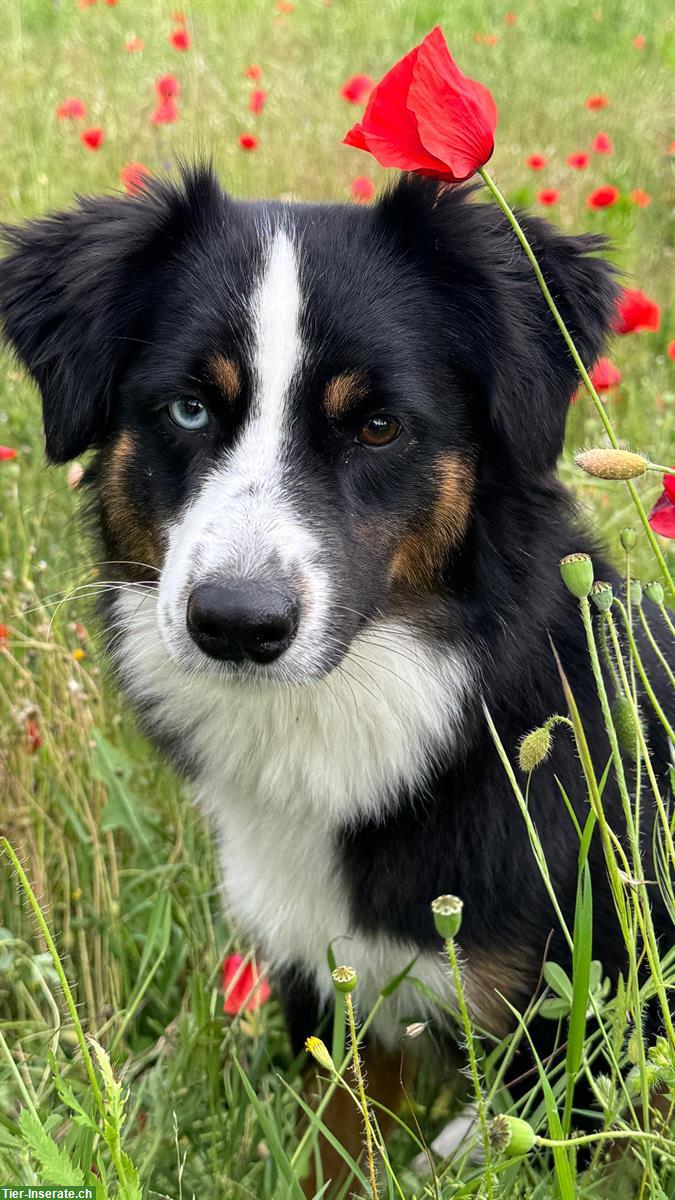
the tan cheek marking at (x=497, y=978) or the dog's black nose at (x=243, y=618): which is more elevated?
the dog's black nose at (x=243, y=618)

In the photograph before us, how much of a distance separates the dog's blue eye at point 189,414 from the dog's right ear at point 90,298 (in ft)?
0.63

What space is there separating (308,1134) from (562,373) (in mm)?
1304

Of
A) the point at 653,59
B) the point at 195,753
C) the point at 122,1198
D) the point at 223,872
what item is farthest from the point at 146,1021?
the point at 653,59

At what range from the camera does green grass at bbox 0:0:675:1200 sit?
1734 millimetres

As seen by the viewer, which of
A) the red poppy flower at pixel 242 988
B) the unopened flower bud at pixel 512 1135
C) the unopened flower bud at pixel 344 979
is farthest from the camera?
the red poppy flower at pixel 242 988

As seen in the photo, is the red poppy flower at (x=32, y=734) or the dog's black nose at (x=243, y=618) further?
the red poppy flower at (x=32, y=734)

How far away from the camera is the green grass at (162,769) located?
68.3 inches

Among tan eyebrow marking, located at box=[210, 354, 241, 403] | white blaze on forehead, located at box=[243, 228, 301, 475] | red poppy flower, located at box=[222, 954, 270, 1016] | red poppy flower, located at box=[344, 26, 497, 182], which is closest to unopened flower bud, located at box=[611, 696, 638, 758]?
red poppy flower, located at box=[344, 26, 497, 182]

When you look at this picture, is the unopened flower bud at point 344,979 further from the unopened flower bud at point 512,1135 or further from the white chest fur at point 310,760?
the white chest fur at point 310,760

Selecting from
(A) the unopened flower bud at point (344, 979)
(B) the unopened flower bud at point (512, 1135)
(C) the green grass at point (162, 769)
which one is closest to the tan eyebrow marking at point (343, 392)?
(C) the green grass at point (162, 769)

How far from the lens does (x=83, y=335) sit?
2211mm

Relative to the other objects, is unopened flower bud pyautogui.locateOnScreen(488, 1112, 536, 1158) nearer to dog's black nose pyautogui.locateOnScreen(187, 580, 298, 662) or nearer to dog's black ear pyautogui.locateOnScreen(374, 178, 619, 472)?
dog's black nose pyautogui.locateOnScreen(187, 580, 298, 662)

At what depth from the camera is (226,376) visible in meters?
1.99

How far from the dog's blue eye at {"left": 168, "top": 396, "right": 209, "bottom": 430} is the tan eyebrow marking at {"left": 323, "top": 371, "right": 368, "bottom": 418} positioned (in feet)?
0.75
